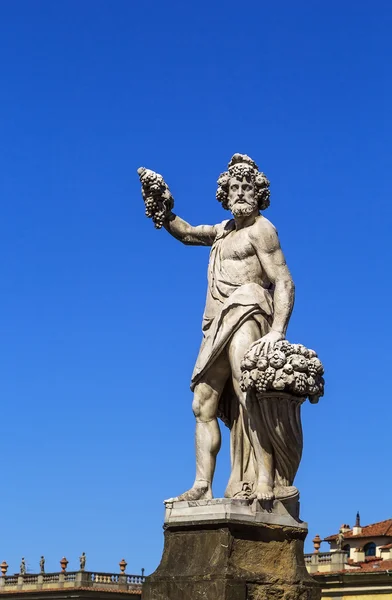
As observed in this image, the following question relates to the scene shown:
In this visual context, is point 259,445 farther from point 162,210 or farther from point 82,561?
point 82,561

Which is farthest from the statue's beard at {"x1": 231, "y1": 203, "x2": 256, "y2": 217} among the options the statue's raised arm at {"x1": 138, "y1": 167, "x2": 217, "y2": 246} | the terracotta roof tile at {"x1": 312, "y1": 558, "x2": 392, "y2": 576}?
the terracotta roof tile at {"x1": 312, "y1": 558, "x2": 392, "y2": 576}

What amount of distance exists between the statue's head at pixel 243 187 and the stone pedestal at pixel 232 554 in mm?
3009

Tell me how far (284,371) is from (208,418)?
1.19 meters

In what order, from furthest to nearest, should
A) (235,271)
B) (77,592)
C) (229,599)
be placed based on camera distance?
1. (77,592)
2. (235,271)
3. (229,599)

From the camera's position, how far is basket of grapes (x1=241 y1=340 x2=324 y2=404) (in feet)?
38.9

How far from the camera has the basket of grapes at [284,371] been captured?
11.9 metres

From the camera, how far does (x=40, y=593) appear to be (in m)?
83.6

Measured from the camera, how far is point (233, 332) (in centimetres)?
1262

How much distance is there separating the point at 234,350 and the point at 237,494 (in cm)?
138

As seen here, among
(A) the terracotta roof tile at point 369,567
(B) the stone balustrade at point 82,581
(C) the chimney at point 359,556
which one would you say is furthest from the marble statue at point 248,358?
(B) the stone balustrade at point 82,581

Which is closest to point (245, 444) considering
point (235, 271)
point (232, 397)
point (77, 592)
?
point (232, 397)

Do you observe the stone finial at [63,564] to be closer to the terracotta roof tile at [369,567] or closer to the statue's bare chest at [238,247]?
the terracotta roof tile at [369,567]

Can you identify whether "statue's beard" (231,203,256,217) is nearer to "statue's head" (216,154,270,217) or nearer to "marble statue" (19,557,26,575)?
"statue's head" (216,154,270,217)

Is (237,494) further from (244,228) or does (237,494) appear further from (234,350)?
(244,228)
